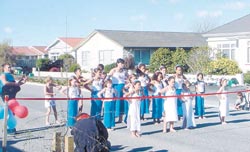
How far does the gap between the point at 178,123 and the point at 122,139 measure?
117 inches

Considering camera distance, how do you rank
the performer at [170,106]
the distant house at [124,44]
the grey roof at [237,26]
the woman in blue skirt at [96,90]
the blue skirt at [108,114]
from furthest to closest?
1. the distant house at [124,44]
2. the grey roof at [237,26]
3. the woman in blue skirt at [96,90]
4. the blue skirt at [108,114]
5. the performer at [170,106]

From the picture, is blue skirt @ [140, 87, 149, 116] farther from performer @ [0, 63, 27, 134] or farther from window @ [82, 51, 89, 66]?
window @ [82, 51, 89, 66]

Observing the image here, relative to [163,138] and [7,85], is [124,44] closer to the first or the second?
[7,85]

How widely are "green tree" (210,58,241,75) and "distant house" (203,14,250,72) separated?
1.58m

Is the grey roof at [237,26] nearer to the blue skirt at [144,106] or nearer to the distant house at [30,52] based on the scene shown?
the blue skirt at [144,106]

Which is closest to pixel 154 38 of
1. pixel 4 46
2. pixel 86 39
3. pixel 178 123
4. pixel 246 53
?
pixel 86 39

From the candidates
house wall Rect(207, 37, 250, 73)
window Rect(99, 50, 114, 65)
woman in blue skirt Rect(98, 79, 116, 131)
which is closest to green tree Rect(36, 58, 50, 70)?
window Rect(99, 50, 114, 65)

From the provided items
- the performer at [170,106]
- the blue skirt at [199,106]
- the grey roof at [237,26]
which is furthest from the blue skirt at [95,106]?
the grey roof at [237,26]

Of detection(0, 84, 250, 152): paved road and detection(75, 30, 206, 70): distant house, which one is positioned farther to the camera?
detection(75, 30, 206, 70): distant house

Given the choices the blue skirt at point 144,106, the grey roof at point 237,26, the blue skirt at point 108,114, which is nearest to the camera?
the blue skirt at point 108,114

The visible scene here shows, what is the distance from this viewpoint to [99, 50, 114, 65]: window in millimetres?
44531

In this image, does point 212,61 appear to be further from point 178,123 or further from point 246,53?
point 178,123

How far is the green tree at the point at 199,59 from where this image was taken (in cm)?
3150

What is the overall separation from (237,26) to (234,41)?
195 cm
